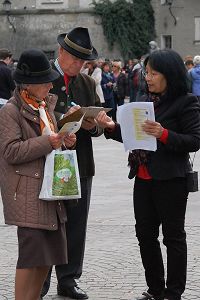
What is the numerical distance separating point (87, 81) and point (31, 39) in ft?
99.9

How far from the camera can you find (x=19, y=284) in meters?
5.08

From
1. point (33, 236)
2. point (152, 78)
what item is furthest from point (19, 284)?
point (152, 78)

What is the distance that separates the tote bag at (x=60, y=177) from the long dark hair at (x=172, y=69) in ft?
3.18

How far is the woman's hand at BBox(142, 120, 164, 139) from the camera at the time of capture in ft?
18.0

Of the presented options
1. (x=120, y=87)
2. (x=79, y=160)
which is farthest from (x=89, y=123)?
(x=120, y=87)

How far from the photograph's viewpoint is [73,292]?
20.4 feet

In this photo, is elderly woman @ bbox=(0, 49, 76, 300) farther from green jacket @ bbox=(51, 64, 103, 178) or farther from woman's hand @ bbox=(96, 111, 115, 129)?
green jacket @ bbox=(51, 64, 103, 178)

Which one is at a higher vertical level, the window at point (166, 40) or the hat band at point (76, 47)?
the hat band at point (76, 47)

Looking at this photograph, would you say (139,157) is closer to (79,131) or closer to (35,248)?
(79,131)

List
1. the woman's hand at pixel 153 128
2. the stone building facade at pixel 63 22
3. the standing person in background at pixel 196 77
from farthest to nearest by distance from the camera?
the stone building facade at pixel 63 22, the standing person in background at pixel 196 77, the woman's hand at pixel 153 128

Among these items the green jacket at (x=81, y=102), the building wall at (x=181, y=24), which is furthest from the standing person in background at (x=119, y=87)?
the green jacket at (x=81, y=102)

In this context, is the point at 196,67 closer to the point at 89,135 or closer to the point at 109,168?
the point at 109,168

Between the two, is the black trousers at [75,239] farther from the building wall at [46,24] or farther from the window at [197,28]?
the window at [197,28]

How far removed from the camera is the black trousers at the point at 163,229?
5703 millimetres
